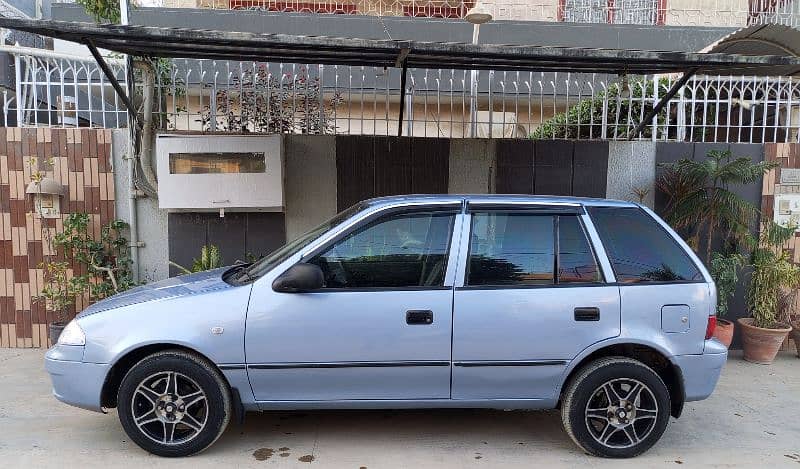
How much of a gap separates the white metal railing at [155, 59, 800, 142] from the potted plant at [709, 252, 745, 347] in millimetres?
1566

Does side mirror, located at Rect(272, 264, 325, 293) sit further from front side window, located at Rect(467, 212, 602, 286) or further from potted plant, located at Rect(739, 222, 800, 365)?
potted plant, located at Rect(739, 222, 800, 365)

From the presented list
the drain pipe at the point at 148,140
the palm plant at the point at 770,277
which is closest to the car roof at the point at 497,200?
the palm plant at the point at 770,277

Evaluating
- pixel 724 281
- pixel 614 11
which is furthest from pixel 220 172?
pixel 614 11

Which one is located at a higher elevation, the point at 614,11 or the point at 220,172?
the point at 614,11

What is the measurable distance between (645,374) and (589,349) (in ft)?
1.34

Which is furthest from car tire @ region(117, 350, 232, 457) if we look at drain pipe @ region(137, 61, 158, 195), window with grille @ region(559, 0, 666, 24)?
window with grille @ region(559, 0, 666, 24)

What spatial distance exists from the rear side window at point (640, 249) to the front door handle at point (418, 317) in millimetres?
1289

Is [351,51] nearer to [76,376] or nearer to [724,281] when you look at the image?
[76,376]

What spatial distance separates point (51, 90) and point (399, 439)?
5551 millimetres

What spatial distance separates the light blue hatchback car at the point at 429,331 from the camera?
11.5 feet

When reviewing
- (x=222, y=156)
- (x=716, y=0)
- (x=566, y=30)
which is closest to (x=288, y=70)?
(x=222, y=156)

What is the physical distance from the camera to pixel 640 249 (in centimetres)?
379

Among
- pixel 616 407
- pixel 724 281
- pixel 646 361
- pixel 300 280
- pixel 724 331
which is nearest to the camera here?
pixel 300 280

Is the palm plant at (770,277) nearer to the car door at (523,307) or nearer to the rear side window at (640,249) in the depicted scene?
the rear side window at (640,249)
